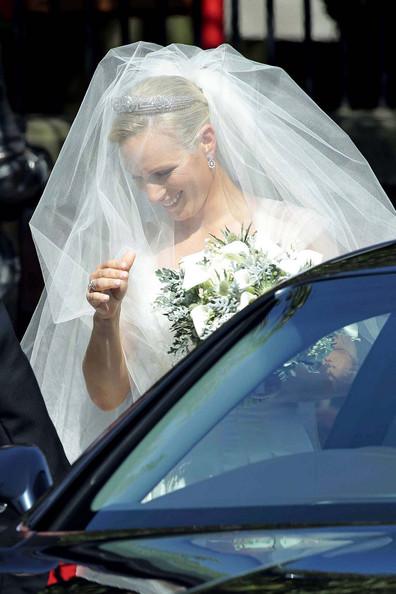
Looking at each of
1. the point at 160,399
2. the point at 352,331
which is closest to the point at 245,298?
the point at 352,331

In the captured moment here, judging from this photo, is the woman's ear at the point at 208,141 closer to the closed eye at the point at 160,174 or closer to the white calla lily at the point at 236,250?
the closed eye at the point at 160,174

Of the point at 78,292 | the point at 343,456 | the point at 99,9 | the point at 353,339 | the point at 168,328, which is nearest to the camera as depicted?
the point at 343,456

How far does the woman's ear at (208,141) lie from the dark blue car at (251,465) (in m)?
1.64

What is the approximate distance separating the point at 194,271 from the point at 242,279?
157mm

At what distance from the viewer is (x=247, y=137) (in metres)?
4.81

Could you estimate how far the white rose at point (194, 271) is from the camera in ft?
14.0

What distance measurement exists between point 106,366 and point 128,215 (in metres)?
0.58

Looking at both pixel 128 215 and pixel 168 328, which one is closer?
pixel 168 328

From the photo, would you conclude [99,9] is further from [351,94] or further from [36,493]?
[36,493]

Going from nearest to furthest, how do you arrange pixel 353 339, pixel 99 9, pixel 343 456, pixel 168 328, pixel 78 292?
Answer: pixel 343 456 < pixel 353 339 < pixel 168 328 < pixel 78 292 < pixel 99 9

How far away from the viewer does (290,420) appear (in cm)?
288

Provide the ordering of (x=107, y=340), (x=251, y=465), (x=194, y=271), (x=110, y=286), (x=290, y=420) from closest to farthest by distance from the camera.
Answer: (x=251, y=465)
(x=290, y=420)
(x=110, y=286)
(x=194, y=271)
(x=107, y=340)

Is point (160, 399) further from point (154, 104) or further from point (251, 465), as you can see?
point (154, 104)

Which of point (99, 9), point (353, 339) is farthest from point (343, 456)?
point (99, 9)
